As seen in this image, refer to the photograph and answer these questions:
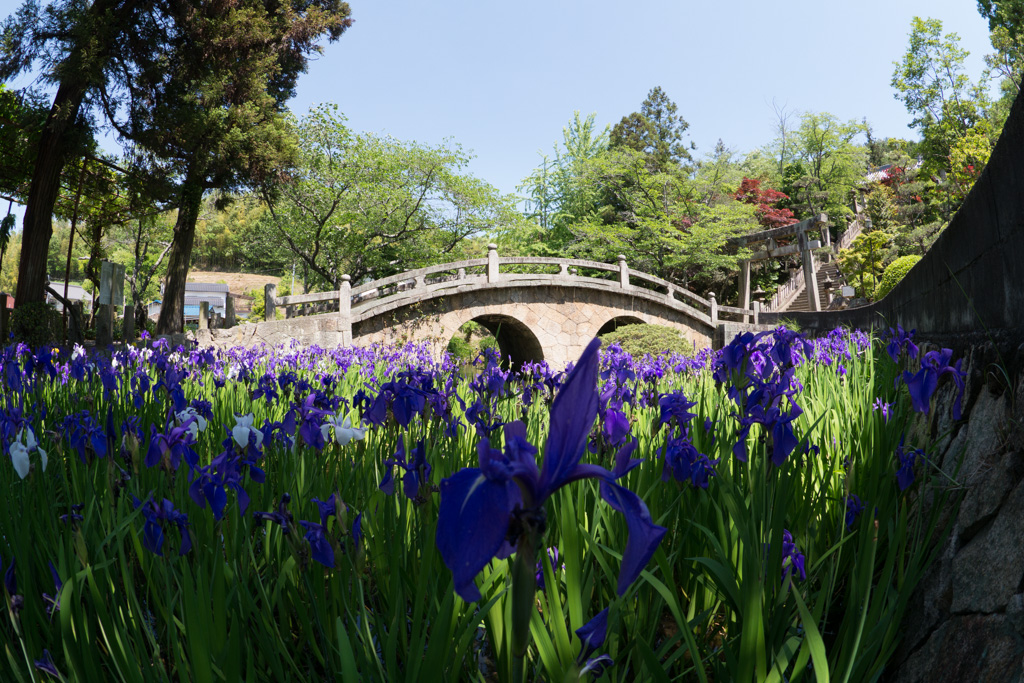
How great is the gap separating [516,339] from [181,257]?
9.30m

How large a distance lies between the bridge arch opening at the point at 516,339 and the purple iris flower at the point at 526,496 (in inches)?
610

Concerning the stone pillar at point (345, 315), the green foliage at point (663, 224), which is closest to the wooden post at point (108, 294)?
the stone pillar at point (345, 315)

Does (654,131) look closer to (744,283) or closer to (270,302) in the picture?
(744,283)

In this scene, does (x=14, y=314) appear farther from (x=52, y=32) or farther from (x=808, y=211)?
(x=808, y=211)

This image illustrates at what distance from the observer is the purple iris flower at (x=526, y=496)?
21.2 inches

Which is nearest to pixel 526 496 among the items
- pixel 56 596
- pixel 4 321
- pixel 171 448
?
pixel 56 596

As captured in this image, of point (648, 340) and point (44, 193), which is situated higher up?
point (44, 193)

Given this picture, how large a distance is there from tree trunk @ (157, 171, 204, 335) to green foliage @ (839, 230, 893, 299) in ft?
77.1

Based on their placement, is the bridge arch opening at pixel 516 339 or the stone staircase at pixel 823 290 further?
the stone staircase at pixel 823 290

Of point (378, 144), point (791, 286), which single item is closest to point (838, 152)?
point (791, 286)

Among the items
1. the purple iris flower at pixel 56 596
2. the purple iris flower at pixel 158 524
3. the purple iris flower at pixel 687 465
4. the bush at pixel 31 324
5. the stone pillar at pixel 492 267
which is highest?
the stone pillar at pixel 492 267

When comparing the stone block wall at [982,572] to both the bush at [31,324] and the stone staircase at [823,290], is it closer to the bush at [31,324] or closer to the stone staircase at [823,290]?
the bush at [31,324]

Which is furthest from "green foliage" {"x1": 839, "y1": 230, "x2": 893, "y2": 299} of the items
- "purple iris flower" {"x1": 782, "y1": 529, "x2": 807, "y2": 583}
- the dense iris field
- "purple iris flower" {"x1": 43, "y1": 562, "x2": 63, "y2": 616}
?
"purple iris flower" {"x1": 43, "y1": 562, "x2": 63, "y2": 616}

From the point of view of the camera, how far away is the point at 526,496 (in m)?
0.59
